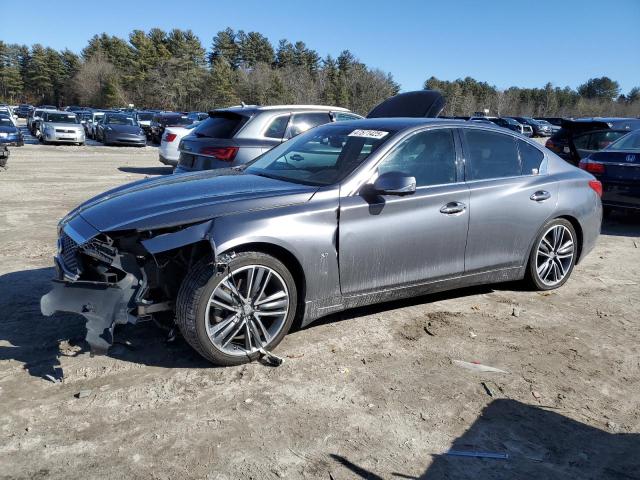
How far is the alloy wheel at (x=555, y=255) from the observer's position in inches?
209

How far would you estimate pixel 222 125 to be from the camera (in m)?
8.05

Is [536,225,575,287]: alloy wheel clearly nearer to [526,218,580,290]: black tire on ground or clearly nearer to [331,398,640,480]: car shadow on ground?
[526,218,580,290]: black tire on ground

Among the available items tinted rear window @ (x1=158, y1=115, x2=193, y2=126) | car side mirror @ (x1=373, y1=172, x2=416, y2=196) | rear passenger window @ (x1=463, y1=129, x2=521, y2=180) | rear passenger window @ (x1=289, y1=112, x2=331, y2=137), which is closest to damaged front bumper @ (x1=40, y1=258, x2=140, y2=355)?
car side mirror @ (x1=373, y1=172, x2=416, y2=196)

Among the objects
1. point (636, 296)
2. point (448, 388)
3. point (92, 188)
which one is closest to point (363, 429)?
point (448, 388)

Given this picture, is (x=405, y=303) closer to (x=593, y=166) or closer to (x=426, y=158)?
(x=426, y=158)

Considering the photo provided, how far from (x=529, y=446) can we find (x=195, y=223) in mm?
2354

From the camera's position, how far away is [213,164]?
7477mm

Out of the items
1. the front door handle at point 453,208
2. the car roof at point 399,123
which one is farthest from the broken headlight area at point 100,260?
the front door handle at point 453,208

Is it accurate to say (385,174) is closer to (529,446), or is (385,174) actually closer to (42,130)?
(529,446)

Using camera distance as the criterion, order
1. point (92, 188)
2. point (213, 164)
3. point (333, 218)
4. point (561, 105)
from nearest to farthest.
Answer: point (333, 218), point (213, 164), point (92, 188), point (561, 105)

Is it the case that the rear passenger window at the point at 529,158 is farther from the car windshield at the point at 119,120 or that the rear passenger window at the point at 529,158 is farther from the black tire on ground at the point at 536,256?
the car windshield at the point at 119,120

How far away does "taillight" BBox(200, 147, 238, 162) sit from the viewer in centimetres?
754

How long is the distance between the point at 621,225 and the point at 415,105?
4.40m

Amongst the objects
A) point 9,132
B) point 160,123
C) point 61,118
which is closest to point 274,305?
point 9,132
